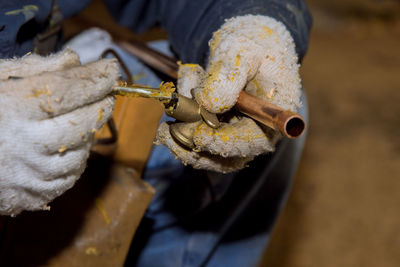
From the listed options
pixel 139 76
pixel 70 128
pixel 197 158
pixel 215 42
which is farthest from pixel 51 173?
pixel 139 76

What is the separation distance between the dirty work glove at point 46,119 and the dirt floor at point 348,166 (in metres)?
1.12

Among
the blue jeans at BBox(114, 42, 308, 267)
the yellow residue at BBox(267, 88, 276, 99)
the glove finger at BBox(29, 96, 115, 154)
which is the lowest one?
the blue jeans at BBox(114, 42, 308, 267)

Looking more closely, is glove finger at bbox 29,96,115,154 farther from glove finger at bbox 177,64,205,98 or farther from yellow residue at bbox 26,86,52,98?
glove finger at bbox 177,64,205,98

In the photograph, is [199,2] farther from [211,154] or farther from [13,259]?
[13,259]

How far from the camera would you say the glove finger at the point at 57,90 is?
1.65 feet

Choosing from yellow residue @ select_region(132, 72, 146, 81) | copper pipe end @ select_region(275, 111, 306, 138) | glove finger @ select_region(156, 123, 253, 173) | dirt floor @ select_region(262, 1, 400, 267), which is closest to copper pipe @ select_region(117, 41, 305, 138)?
copper pipe end @ select_region(275, 111, 306, 138)

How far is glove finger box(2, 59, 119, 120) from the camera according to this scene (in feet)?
1.65

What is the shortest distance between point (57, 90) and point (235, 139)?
0.87 ft

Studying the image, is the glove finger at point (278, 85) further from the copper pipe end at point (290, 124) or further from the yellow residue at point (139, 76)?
the yellow residue at point (139, 76)

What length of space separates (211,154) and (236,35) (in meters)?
0.20

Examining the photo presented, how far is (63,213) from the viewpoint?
2.52 feet

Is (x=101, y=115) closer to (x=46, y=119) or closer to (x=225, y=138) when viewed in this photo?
(x=46, y=119)

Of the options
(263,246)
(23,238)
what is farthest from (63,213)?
(263,246)

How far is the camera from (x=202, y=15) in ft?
2.94
